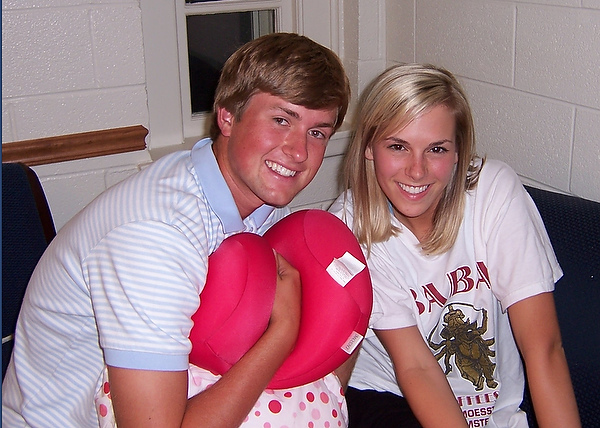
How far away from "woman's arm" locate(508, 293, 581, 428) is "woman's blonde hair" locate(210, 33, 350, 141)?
0.55 m

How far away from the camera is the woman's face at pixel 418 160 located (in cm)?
130

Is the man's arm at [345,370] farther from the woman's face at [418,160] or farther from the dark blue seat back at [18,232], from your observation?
the dark blue seat back at [18,232]

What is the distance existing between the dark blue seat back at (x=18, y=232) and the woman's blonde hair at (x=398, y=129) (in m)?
0.72

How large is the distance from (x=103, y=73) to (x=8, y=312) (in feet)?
2.31

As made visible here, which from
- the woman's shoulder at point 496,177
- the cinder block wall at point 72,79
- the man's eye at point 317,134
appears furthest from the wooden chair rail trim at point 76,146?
the woman's shoulder at point 496,177

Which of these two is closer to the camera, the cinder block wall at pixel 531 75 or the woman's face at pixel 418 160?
the woman's face at pixel 418 160

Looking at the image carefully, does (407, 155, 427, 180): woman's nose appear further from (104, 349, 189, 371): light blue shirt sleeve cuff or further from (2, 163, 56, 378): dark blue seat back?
(2, 163, 56, 378): dark blue seat back

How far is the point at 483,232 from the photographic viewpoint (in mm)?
1341

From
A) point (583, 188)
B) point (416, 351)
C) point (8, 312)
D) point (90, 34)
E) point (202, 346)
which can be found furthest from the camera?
point (90, 34)

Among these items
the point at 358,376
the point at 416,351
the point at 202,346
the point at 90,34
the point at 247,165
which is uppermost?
the point at 90,34

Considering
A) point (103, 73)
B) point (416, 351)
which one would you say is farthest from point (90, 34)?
point (416, 351)

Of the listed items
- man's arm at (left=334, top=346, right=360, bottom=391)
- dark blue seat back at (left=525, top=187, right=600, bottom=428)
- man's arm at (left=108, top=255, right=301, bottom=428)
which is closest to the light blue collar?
man's arm at (left=108, top=255, right=301, bottom=428)

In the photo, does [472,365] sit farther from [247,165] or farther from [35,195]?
[35,195]

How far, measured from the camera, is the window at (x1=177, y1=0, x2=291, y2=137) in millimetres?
2057
